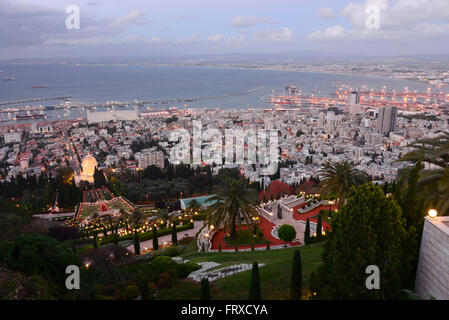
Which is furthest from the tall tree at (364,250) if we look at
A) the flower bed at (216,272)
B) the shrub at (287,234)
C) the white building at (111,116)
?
the white building at (111,116)

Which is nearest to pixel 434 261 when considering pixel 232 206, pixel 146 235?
pixel 232 206

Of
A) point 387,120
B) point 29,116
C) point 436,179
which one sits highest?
point 436,179

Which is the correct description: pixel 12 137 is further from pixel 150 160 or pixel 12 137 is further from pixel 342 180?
pixel 342 180

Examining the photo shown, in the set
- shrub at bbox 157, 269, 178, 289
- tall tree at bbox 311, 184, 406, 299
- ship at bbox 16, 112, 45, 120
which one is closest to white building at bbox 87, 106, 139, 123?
ship at bbox 16, 112, 45, 120

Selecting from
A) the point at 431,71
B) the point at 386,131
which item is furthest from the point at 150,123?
the point at 431,71

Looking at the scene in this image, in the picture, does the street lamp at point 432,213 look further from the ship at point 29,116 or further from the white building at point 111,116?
the ship at point 29,116
